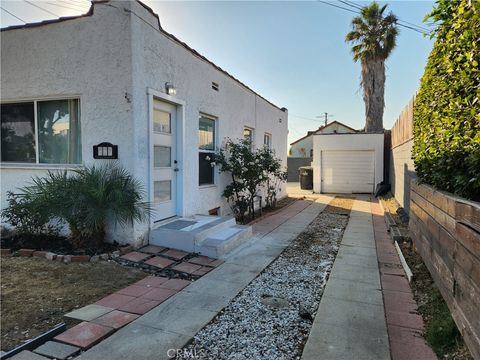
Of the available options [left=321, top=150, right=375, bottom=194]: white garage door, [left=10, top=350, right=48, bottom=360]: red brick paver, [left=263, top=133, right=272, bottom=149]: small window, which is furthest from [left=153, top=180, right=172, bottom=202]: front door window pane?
[left=321, top=150, right=375, bottom=194]: white garage door

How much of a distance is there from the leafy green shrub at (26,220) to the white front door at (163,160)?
5.49 feet

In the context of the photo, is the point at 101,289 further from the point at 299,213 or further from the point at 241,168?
the point at 299,213

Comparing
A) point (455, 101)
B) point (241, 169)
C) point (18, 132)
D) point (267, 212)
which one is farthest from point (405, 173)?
point (18, 132)

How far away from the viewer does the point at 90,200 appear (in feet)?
15.7

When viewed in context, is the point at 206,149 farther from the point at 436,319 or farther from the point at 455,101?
the point at 436,319

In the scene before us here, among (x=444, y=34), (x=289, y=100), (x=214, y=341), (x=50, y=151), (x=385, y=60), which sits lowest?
(x=214, y=341)

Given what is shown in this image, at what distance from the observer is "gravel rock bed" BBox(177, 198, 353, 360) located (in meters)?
2.71

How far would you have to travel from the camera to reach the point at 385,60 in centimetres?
1859

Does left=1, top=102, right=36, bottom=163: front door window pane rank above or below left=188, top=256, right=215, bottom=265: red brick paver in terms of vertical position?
above

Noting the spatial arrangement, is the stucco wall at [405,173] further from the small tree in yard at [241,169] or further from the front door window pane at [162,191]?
the front door window pane at [162,191]

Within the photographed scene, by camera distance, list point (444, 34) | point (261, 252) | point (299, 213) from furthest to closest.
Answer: point (299, 213) < point (261, 252) < point (444, 34)

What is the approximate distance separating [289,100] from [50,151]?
49.7 feet

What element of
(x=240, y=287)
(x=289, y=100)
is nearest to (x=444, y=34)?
(x=240, y=287)

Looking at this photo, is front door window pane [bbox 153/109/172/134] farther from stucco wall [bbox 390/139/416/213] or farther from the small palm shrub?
stucco wall [bbox 390/139/416/213]
